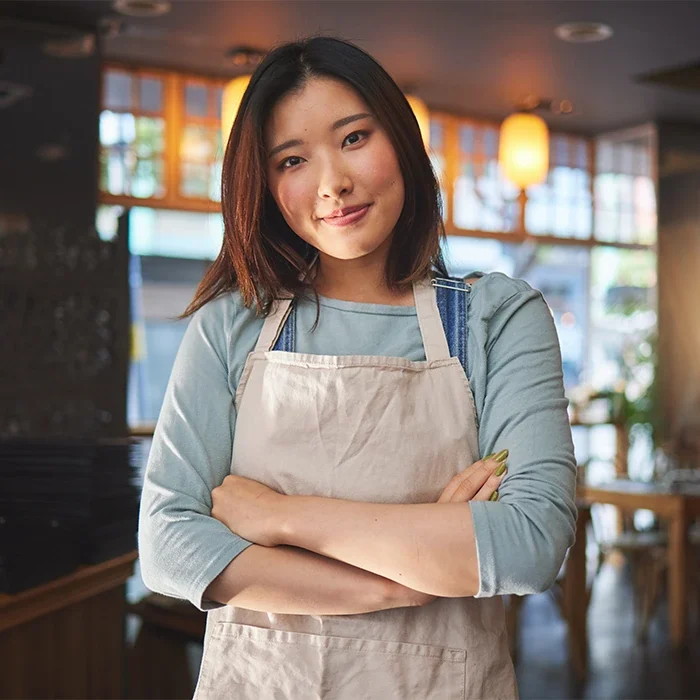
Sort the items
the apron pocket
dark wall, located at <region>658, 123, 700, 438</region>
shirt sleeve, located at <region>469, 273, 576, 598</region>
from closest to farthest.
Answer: shirt sleeve, located at <region>469, 273, 576, 598</region>
the apron pocket
dark wall, located at <region>658, 123, 700, 438</region>

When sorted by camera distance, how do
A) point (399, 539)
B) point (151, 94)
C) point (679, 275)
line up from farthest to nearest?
point (679, 275) < point (151, 94) < point (399, 539)

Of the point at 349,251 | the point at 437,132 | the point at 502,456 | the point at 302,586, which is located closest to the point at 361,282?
the point at 349,251

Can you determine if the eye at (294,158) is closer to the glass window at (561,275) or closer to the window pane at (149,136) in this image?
the window pane at (149,136)

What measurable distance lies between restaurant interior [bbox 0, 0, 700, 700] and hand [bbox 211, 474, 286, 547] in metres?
0.60

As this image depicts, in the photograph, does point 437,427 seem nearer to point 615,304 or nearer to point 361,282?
point 361,282

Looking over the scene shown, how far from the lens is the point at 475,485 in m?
1.25

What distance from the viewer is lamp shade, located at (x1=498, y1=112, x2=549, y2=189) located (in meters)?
5.86

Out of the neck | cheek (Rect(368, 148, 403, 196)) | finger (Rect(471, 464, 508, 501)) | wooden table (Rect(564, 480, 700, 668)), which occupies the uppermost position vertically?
cheek (Rect(368, 148, 403, 196))

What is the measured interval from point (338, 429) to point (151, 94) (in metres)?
5.03

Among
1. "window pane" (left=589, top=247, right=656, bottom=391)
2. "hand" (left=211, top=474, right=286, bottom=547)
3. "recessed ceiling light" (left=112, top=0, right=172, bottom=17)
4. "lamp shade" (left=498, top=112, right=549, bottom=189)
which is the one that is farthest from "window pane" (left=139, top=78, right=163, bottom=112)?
"hand" (left=211, top=474, right=286, bottom=547)

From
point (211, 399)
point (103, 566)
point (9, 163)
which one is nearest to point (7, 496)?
point (103, 566)

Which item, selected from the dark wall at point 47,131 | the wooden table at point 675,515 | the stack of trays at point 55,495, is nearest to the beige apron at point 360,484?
the stack of trays at point 55,495

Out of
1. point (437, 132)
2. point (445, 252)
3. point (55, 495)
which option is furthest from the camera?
point (437, 132)

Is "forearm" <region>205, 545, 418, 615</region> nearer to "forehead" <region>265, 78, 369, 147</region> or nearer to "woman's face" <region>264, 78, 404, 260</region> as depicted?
"woman's face" <region>264, 78, 404, 260</region>
